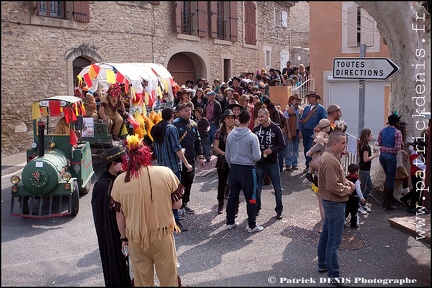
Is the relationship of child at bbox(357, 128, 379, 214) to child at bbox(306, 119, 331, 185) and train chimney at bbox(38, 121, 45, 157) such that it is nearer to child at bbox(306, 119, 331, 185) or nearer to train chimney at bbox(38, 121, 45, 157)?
child at bbox(306, 119, 331, 185)

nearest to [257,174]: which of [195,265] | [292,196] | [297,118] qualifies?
[292,196]

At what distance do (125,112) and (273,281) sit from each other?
7966mm

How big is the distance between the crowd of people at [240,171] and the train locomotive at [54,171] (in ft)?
5.70

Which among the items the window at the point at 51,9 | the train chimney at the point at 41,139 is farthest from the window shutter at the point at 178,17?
the train chimney at the point at 41,139

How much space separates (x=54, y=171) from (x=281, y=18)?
944 inches

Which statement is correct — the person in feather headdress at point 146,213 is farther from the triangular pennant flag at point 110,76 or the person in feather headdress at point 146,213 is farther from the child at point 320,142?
the triangular pennant flag at point 110,76

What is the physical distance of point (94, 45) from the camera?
16.8 meters

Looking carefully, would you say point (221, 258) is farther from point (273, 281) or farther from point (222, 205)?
point (222, 205)

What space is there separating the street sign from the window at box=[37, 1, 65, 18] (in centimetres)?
1087

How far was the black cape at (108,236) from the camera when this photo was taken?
4602 mm

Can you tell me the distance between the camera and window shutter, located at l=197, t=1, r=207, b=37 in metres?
21.5

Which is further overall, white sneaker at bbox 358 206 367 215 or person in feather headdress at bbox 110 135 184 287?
white sneaker at bbox 358 206 367 215

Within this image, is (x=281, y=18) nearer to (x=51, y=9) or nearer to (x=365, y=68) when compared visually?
(x=51, y=9)

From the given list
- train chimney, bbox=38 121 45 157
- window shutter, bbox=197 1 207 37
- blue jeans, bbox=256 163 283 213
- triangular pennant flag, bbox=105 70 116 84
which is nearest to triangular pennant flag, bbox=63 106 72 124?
train chimney, bbox=38 121 45 157
